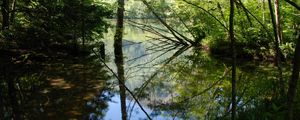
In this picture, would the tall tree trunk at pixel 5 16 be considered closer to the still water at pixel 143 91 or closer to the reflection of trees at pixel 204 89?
the still water at pixel 143 91

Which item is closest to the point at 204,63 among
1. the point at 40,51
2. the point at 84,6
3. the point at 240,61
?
the point at 240,61

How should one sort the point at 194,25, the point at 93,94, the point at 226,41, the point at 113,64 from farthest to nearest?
the point at 194,25
the point at 226,41
the point at 113,64
the point at 93,94

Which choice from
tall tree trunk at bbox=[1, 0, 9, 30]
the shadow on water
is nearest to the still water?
the shadow on water

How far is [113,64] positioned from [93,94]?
16.4ft

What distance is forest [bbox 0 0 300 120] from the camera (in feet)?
21.0

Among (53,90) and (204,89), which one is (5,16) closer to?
(53,90)

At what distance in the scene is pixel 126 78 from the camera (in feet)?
33.6

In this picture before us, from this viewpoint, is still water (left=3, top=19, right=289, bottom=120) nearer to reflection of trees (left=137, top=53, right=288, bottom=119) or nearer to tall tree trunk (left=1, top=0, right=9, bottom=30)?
reflection of trees (left=137, top=53, right=288, bottom=119)

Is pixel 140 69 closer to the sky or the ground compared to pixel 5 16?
closer to the ground

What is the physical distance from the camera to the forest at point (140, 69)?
21.0ft

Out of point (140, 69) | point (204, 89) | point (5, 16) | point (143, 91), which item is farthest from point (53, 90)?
point (5, 16)

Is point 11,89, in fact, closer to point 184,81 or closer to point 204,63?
point 184,81

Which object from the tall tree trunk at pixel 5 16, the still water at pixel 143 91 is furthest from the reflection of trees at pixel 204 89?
the tall tree trunk at pixel 5 16

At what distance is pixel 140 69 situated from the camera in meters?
12.3
